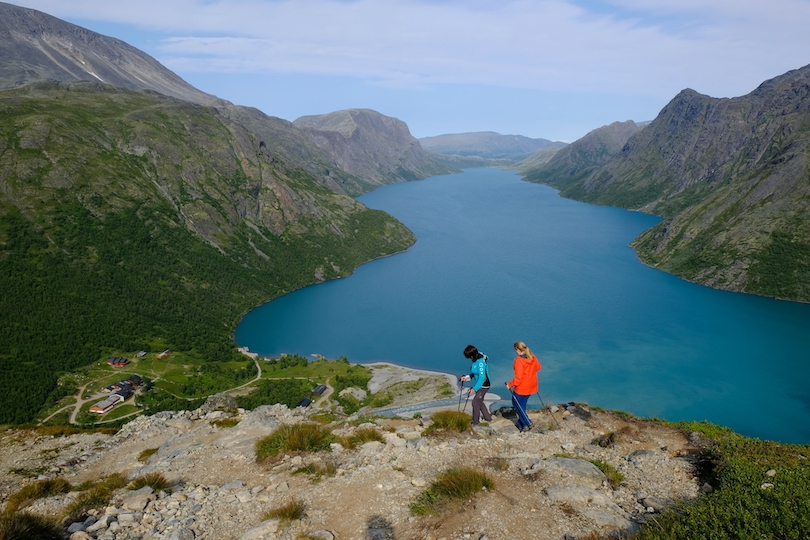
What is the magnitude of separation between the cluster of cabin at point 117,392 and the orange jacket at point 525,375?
7619cm

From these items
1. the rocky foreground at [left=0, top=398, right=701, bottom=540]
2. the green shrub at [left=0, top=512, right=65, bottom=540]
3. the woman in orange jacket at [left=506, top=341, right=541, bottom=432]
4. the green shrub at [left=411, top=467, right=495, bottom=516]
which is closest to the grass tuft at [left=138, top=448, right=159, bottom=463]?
the rocky foreground at [left=0, top=398, right=701, bottom=540]

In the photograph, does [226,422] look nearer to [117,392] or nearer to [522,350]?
[522,350]

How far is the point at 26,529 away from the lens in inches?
457

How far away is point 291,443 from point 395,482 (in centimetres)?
558

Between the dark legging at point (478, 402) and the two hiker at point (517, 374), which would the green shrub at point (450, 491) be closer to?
the two hiker at point (517, 374)

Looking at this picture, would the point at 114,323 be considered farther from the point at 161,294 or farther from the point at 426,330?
the point at 426,330

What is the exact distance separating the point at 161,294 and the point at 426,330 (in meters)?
76.4

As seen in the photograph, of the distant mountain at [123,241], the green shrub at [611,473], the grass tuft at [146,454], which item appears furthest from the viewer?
the distant mountain at [123,241]

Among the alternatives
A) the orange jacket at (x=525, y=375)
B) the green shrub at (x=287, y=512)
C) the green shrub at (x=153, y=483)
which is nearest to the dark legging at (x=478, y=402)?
the orange jacket at (x=525, y=375)

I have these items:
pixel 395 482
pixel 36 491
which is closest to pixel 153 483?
pixel 36 491

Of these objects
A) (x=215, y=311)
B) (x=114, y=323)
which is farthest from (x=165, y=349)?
(x=215, y=311)

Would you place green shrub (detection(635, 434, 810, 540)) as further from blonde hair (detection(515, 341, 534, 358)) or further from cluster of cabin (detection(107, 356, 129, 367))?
cluster of cabin (detection(107, 356, 129, 367))

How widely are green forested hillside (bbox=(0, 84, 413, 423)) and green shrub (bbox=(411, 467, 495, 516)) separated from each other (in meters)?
81.9

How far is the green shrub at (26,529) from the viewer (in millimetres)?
11156
